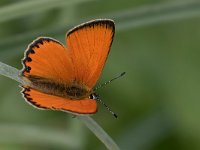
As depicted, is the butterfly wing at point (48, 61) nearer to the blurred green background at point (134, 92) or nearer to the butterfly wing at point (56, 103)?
the butterfly wing at point (56, 103)

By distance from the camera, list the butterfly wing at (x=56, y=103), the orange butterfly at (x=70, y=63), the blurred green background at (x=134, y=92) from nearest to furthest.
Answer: the butterfly wing at (x=56, y=103) → the orange butterfly at (x=70, y=63) → the blurred green background at (x=134, y=92)

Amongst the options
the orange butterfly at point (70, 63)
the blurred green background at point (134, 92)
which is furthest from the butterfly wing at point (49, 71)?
the blurred green background at point (134, 92)

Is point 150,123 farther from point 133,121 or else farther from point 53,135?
point 53,135

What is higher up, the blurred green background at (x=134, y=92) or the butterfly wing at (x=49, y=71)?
the butterfly wing at (x=49, y=71)

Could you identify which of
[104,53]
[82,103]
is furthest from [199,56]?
[82,103]

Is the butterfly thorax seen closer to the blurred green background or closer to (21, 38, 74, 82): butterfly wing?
(21, 38, 74, 82): butterfly wing

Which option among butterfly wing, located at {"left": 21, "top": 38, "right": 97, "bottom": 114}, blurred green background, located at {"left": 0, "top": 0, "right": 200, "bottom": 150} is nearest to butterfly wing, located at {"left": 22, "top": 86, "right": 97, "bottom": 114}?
butterfly wing, located at {"left": 21, "top": 38, "right": 97, "bottom": 114}
